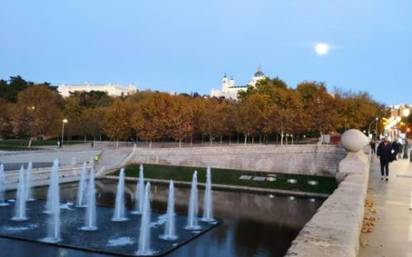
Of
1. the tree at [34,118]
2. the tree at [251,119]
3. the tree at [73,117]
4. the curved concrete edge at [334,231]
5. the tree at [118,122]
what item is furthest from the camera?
the tree at [73,117]

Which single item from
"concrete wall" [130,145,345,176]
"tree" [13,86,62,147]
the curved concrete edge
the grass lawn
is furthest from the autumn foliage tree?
the curved concrete edge

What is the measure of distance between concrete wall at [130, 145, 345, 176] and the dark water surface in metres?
6.91

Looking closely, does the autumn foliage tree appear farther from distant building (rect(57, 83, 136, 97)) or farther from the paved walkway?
distant building (rect(57, 83, 136, 97))

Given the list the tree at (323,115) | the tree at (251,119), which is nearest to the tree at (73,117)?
the tree at (251,119)

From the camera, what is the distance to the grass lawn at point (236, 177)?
32.1 m

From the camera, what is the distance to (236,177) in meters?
35.7

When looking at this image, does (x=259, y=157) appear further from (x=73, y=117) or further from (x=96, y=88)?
(x=96, y=88)

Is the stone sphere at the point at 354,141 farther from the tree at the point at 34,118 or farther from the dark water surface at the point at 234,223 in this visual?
the tree at the point at 34,118

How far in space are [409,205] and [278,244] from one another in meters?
7.62

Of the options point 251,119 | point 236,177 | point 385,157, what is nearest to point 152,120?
point 251,119

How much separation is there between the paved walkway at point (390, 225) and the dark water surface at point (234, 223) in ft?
15.5

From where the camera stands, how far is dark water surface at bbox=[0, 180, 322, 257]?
14.6 meters

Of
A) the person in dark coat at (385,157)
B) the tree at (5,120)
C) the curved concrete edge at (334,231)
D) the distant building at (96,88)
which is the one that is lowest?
the curved concrete edge at (334,231)

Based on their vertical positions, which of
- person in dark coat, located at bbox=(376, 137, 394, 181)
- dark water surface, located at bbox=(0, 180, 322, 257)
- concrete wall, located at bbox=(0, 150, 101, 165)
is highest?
person in dark coat, located at bbox=(376, 137, 394, 181)
